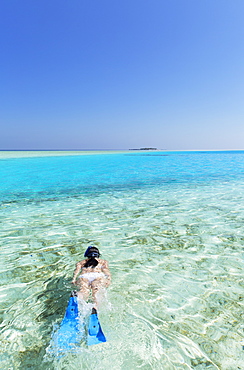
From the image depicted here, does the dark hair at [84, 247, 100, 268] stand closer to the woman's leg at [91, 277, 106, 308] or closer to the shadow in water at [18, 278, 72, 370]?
the woman's leg at [91, 277, 106, 308]

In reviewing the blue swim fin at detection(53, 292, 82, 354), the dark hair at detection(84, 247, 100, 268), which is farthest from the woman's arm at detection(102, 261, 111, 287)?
the blue swim fin at detection(53, 292, 82, 354)

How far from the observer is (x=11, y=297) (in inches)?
163

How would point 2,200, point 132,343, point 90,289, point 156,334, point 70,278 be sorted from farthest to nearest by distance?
point 2,200
point 70,278
point 90,289
point 156,334
point 132,343

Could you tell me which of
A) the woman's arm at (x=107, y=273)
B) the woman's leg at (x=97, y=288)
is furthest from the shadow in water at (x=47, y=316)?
the woman's arm at (x=107, y=273)

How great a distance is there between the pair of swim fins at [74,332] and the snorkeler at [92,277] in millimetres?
540

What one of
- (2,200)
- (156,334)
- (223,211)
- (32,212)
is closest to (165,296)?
(156,334)

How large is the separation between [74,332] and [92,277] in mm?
1270

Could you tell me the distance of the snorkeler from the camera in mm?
3984

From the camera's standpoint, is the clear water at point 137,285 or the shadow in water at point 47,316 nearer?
the shadow in water at point 47,316

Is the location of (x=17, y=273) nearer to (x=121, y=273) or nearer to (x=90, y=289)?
(x=90, y=289)

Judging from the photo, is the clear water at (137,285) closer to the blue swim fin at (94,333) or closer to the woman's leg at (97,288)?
the blue swim fin at (94,333)

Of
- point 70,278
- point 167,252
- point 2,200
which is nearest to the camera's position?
point 70,278

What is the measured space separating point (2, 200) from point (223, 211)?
39.0 feet

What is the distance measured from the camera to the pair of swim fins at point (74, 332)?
292cm
